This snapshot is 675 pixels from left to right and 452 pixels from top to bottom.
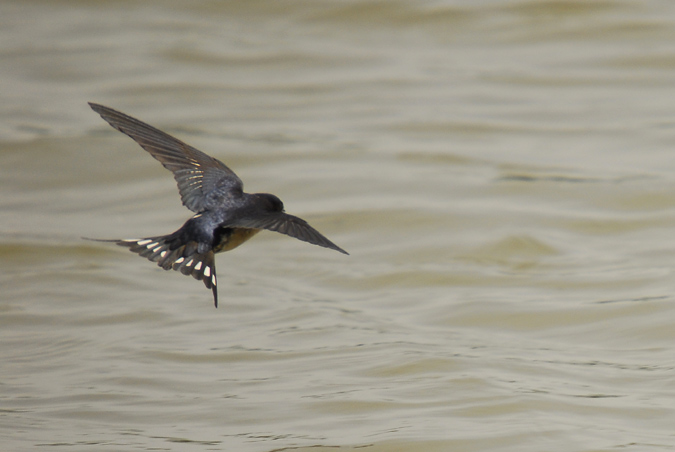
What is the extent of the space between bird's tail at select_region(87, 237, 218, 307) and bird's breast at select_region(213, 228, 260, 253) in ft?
0.21

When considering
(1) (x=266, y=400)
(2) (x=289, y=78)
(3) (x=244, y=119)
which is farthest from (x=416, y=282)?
(2) (x=289, y=78)

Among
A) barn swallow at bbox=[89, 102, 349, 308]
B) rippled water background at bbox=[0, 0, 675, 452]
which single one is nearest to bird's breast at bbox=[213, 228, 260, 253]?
barn swallow at bbox=[89, 102, 349, 308]

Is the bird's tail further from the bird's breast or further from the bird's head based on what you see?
the bird's head

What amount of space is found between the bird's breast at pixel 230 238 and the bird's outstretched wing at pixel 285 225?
22 centimetres

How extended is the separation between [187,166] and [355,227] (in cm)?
276

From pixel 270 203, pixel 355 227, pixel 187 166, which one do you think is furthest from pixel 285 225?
pixel 355 227

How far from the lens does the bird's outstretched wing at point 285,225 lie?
2.93m

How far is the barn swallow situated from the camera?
→ 10.3ft

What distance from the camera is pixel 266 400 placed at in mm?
3961

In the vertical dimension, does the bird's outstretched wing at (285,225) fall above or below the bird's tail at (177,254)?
above

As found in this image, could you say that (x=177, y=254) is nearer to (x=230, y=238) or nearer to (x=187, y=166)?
(x=230, y=238)

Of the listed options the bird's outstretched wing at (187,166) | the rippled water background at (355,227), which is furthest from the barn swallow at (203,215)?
the rippled water background at (355,227)

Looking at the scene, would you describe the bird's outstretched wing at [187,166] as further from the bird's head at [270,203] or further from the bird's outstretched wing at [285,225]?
the bird's outstretched wing at [285,225]

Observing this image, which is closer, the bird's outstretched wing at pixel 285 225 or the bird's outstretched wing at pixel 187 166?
the bird's outstretched wing at pixel 285 225
